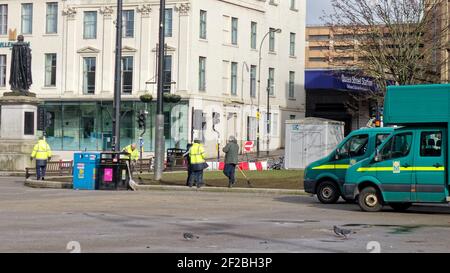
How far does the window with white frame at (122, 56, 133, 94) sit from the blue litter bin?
38861 millimetres

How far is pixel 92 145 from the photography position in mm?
69562

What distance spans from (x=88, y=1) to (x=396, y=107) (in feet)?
179

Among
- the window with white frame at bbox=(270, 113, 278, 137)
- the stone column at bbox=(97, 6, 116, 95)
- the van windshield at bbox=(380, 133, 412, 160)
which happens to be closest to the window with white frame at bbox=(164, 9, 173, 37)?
the stone column at bbox=(97, 6, 116, 95)

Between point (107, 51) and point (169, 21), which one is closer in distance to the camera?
point (169, 21)

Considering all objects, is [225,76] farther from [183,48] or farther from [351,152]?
[351,152]

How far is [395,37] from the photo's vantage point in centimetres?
4244

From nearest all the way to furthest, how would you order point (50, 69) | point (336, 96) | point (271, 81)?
point (50, 69) → point (271, 81) → point (336, 96)

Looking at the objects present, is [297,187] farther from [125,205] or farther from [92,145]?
[92,145]

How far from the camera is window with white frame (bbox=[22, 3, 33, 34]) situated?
240 ft

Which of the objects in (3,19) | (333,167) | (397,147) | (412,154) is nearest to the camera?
(412,154)

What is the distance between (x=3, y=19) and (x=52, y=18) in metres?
5.10

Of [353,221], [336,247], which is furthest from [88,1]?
[336,247]

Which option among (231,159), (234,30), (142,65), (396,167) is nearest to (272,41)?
(234,30)

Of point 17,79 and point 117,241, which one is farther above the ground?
point 17,79
